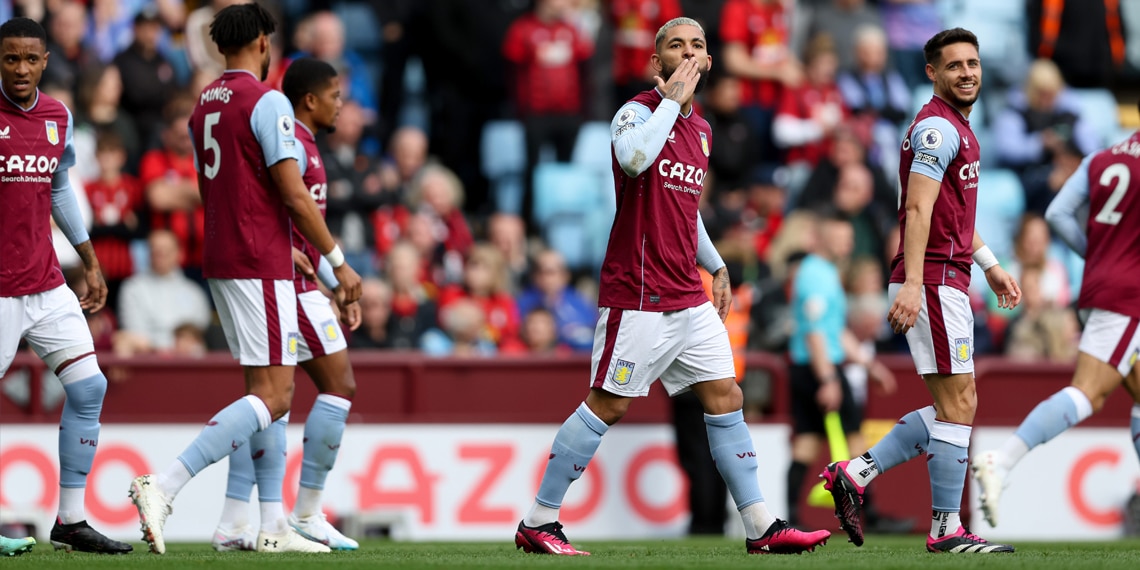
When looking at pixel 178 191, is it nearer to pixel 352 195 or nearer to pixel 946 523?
pixel 352 195

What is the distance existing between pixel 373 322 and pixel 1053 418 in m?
5.97

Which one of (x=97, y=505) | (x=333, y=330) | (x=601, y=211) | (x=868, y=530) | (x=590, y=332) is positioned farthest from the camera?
(x=601, y=211)

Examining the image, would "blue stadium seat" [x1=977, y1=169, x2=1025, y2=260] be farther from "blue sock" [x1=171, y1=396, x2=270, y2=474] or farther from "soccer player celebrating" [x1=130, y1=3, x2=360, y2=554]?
"blue sock" [x1=171, y1=396, x2=270, y2=474]

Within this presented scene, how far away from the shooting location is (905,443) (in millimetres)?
8586

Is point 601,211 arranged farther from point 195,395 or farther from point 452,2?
point 195,395

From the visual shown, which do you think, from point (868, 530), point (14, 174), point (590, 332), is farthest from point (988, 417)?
point (14, 174)

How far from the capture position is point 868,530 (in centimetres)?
1269

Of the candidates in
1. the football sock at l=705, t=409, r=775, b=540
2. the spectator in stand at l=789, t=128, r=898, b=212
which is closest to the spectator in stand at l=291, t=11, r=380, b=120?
the spectator in stand at l=789, t=128, r=898, b=212

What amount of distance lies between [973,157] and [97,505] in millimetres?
6782

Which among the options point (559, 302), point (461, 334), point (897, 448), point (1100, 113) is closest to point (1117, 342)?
point (897, 448)

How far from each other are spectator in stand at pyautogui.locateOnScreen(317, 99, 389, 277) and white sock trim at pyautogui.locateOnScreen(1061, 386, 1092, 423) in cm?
672

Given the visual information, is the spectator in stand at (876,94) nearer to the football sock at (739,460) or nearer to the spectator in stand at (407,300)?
the spectator in stand at (407,300)

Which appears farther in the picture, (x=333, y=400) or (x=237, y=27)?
(x=333, y=400)

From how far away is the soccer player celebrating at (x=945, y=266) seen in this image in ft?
26.6
